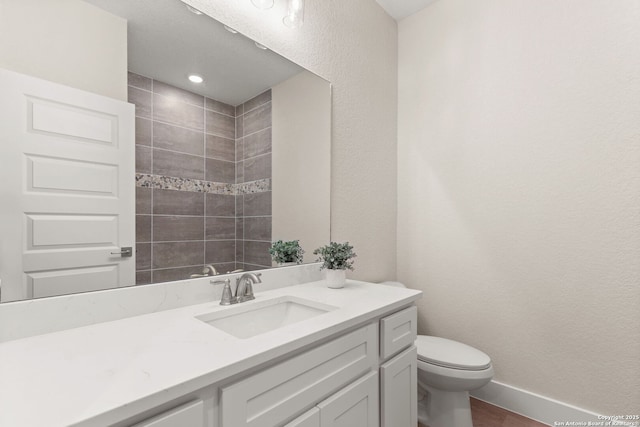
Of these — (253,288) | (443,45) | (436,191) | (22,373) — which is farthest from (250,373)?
(443,45)

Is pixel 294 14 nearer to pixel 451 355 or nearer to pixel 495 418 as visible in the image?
pixel 451 355

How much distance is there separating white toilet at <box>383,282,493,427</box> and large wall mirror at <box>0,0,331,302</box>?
836 millimetres

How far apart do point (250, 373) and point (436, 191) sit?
1.75 m

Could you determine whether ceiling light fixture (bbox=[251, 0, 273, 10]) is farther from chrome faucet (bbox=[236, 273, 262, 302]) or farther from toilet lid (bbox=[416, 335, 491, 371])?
toilet lid (bbox=[416, 335, 491, 371])

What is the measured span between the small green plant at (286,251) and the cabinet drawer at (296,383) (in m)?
0.56

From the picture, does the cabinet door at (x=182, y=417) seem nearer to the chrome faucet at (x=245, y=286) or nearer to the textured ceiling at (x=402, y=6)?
the chrome faucet at (x=245, y=286)

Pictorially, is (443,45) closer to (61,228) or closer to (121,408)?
(61,228)

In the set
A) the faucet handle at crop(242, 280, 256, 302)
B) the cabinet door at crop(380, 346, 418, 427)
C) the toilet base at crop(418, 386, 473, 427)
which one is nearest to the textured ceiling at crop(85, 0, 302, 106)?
the faucet handle at crop(242, 280, 256, 302)

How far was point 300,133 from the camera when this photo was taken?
1.56 meters

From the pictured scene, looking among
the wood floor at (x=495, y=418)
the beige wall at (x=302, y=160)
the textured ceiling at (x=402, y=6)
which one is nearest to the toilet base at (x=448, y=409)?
the wood floor at (x=495, y=418)

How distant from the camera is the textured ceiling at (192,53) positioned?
103cm

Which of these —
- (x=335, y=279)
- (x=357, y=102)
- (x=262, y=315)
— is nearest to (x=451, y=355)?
(x=335, y=279)

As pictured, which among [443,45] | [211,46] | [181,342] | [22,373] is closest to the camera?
[22,373]

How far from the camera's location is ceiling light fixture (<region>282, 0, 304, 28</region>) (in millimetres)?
1397
